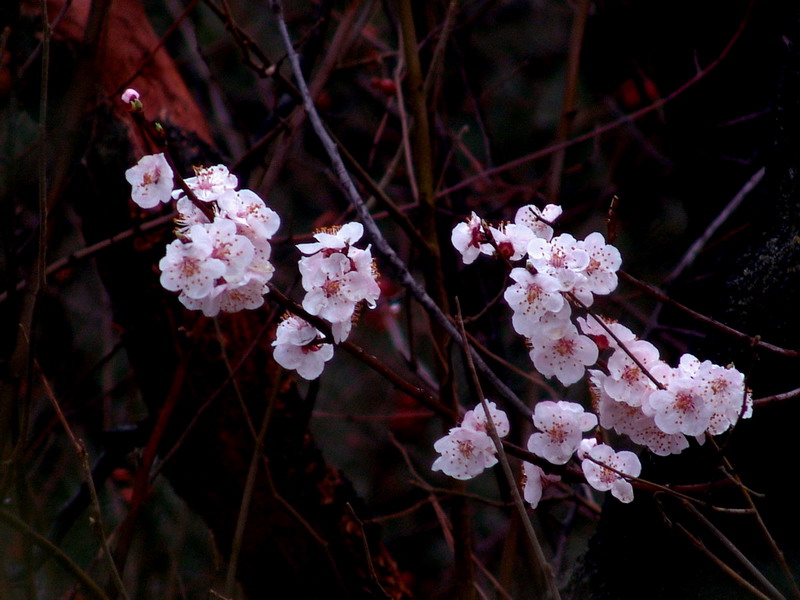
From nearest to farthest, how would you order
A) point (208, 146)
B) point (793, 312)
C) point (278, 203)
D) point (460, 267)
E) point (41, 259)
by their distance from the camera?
point (41, 259) < point (793, 312) < point (208, 146) < point (460, 267) < point (278, 203)

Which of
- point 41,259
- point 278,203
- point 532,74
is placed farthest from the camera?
point 532,74

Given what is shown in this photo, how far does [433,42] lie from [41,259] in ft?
5.08

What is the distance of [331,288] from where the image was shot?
915 mm

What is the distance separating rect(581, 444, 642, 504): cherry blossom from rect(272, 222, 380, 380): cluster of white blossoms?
0.39 meters

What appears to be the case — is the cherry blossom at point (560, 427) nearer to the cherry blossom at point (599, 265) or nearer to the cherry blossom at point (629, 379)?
the cherry blossom at point (629, 379)

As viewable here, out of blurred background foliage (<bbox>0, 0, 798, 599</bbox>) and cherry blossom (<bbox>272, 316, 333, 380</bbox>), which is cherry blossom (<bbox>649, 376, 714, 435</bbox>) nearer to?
blurred background foliage (<bbox>0, 0, 798, 599</bbox>)

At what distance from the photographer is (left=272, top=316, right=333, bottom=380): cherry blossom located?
952mm

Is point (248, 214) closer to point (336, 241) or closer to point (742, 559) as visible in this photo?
point (336, 241)

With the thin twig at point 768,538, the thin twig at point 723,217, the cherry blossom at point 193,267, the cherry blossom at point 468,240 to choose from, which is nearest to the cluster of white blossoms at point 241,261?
the cherry blossom at point 193,267

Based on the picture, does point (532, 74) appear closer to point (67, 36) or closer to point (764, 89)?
point (764, 89)

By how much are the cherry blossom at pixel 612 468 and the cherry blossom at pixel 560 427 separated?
1.8 inches

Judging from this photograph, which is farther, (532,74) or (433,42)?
(532,74)

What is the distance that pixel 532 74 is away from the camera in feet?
13.1

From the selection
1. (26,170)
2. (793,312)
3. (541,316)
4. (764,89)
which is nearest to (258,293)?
(541,316)
